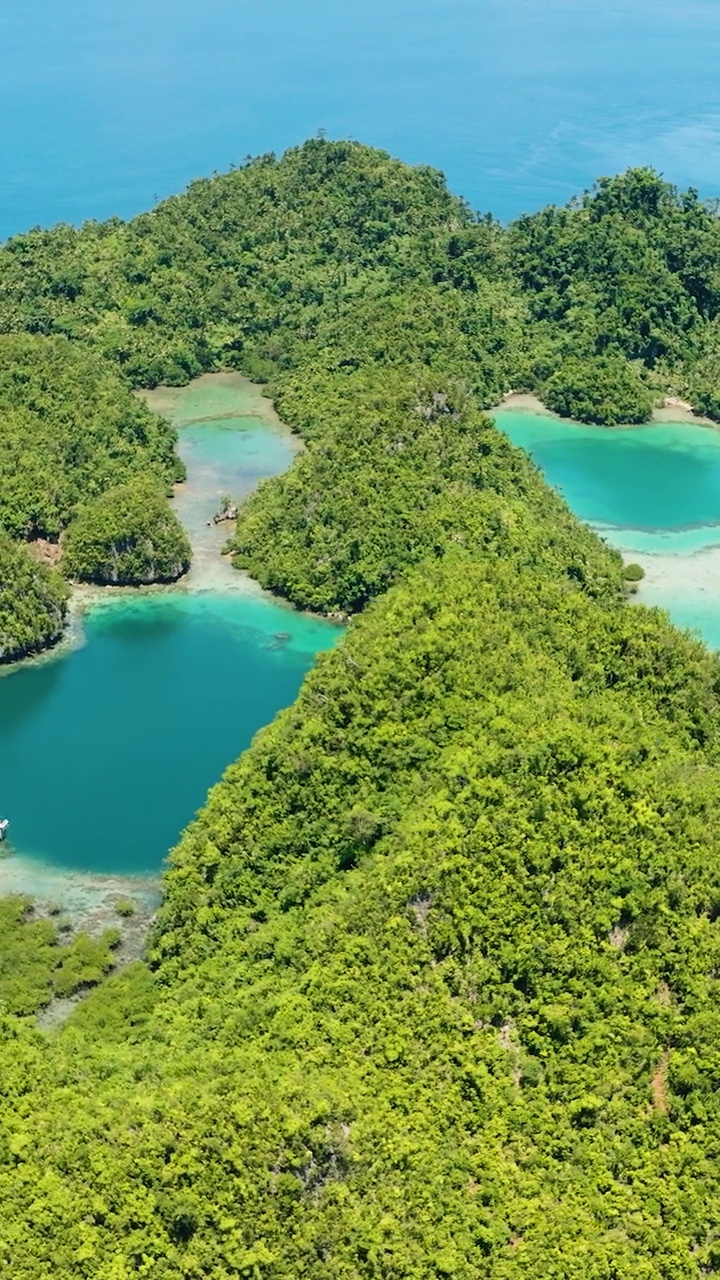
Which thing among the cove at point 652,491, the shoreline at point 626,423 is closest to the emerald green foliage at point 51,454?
the cove at point 652,491

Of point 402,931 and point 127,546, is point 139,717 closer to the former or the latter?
point 127,546

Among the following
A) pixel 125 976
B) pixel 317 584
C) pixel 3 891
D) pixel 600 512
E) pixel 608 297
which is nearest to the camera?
pixel 125 976

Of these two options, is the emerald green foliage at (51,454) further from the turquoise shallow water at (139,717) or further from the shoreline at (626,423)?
the shoreline at (626,423)

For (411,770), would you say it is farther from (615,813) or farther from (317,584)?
(317,584)

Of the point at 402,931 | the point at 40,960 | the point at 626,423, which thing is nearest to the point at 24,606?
the point at 40,960

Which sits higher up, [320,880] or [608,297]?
[608,297]

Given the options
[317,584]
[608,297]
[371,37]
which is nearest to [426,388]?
[317,584]
